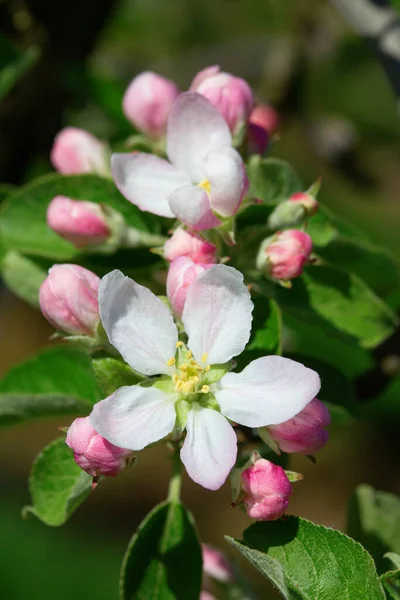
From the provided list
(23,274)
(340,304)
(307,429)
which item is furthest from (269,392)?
(23,274)

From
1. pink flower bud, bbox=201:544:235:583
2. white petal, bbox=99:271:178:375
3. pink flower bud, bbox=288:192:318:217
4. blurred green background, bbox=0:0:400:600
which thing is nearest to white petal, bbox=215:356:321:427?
white petal, bbox=99:271:178:375

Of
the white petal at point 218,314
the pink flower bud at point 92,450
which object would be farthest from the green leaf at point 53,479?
the white petal at point 218,314

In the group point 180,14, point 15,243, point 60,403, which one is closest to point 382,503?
point 60,403

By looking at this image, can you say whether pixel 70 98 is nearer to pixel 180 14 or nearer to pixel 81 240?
pixel 81 240

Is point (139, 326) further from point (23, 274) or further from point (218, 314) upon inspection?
point (23, 274)

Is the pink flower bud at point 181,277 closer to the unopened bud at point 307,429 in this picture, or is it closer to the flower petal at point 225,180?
the flower petal at point 225,180

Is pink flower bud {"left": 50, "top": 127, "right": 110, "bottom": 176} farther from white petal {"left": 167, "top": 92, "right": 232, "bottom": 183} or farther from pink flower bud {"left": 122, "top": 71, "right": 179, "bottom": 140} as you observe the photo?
white petal {"left": 167, "top": 92, "right": 232, "bottom": 183}
